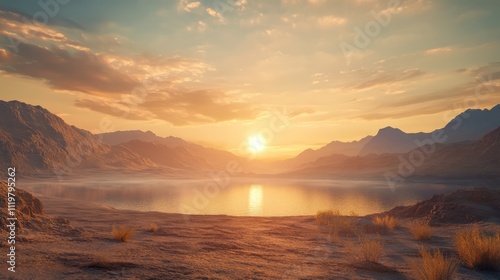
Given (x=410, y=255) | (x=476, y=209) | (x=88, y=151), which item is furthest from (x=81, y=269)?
(x=88, y=151)

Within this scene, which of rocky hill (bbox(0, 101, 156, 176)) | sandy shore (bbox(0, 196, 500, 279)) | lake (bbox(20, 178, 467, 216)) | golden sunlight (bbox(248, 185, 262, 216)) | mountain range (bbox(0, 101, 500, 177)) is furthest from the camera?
rocky hill (bbox(0, 101, 156, 176))

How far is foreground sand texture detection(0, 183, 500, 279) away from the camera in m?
7.47

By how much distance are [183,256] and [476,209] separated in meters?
17.9

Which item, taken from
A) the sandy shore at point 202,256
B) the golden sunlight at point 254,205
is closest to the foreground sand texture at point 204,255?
the sandy shore at point 202,256

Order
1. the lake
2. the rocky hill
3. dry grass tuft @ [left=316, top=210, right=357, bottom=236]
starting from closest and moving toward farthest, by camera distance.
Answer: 1. dry grass tuft @ [left=316, top=210, right=357, bottom=236]
2. the lake
3. the rocky hill

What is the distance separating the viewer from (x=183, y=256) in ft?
30.9

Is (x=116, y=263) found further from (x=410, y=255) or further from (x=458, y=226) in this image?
(x=458, y=226)

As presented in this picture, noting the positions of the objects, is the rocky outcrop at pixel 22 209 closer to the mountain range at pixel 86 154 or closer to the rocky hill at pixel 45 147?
the mountain range at pixel 86 154

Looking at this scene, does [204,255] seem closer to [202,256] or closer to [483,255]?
[202,256]

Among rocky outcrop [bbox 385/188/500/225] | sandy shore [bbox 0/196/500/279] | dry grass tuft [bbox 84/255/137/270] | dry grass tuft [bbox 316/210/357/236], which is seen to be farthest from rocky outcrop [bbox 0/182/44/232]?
rocky outcrop [bbox 385/188/500/225]

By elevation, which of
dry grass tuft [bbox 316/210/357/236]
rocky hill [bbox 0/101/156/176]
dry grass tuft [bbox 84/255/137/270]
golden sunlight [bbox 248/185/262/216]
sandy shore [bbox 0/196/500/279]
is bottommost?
golden sunlight [bbox 248/185/262/216]

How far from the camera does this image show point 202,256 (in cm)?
957

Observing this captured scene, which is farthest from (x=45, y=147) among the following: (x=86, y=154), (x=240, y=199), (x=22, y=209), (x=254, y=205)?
(x=22, y=209)

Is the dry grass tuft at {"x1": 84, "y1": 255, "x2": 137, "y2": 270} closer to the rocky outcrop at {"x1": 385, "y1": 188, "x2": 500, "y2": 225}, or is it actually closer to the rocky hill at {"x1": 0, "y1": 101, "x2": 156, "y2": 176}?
the rocky outcrop at {"x1": 385, "y1": 188, "x2": 500, "y2": 225}
